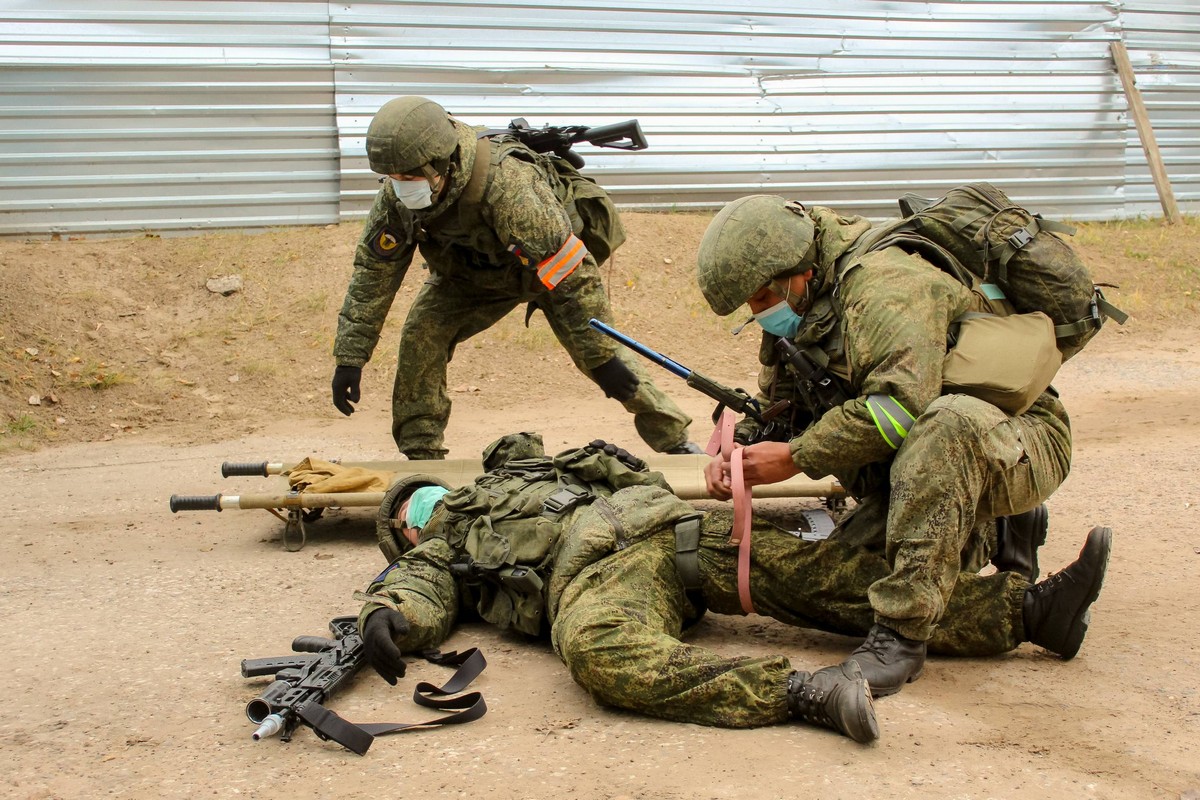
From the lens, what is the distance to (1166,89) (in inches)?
446

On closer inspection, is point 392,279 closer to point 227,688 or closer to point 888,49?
point 227,688

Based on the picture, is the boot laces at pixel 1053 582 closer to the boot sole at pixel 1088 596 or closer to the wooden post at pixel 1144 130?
the boot sole at pixel 1088 596

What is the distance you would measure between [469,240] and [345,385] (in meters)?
0.91

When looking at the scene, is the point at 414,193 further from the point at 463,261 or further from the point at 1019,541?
the point at 1019,541

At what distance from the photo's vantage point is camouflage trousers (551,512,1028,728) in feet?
9.48

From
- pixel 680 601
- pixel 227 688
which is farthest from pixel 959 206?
pixel 227 688

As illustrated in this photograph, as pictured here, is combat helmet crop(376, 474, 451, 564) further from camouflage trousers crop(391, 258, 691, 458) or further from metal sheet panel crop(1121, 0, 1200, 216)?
metal sheet panel crop(1121, 0, 1200, 216)

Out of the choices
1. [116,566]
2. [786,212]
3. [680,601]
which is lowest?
[116,566]

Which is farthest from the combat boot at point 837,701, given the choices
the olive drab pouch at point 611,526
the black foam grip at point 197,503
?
the black foam grip at point 197,503

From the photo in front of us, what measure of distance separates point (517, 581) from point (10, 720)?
4.47 ft

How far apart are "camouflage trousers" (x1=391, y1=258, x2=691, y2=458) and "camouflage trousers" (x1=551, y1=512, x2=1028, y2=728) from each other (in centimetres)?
196

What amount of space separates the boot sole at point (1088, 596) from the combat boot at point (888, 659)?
0.43 metres

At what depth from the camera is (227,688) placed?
3303 mm

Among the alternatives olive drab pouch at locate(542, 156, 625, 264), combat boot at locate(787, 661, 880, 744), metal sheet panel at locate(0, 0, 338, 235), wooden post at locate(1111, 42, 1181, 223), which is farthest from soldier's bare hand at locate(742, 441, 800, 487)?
wooden post at locate(1111, 42, 1181, 223)
